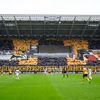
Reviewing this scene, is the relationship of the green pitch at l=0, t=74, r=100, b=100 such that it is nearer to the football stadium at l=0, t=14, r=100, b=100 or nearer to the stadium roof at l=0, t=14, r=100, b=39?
the football stadium at l=0, t=14, r=100, b=100

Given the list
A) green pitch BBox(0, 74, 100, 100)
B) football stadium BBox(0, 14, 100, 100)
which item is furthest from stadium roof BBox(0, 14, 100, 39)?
green pitch BBox(0, 74, 100, 100)

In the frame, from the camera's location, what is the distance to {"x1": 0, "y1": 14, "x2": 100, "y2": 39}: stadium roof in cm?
6462

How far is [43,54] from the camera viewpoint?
75688 millimetres

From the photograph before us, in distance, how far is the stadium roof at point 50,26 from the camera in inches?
2544

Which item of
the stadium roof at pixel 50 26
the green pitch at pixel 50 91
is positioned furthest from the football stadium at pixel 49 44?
the green pitch at pixel 50 91

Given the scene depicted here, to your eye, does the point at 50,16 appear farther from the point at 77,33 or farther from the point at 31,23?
the point at 77,33

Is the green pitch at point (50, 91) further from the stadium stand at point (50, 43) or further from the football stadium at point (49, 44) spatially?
the stadium stand at point (50, 43)

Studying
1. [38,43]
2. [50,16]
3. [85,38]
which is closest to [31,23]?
[50,16]

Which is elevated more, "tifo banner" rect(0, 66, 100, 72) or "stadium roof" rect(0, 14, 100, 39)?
"stadium roof" rect(0, 14, 100, 39)

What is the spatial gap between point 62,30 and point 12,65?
14.3 metres

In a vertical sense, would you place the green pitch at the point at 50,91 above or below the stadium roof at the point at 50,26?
below

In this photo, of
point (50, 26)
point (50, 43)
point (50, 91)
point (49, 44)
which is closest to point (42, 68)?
point (49, 44)

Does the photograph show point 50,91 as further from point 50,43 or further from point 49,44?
point 49,44

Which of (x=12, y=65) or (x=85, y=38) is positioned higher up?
(x=85, y=38)
